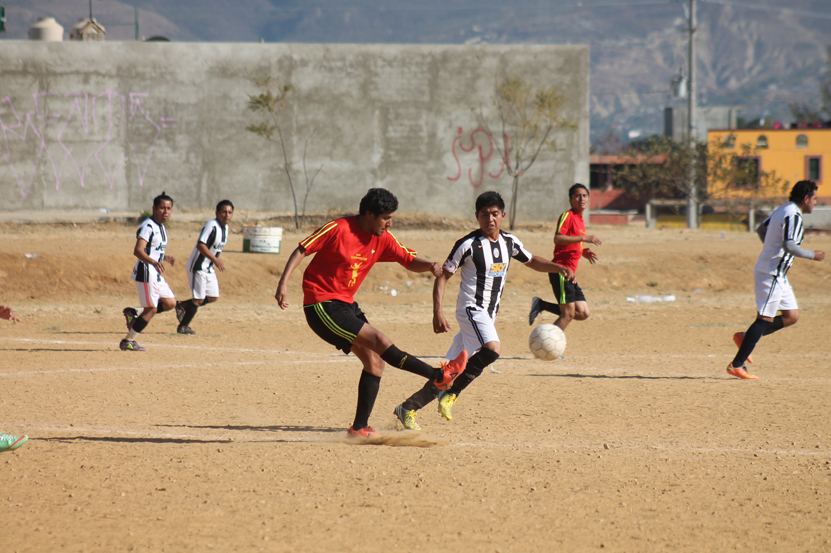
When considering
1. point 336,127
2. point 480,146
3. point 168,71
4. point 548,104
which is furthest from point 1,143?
point 548,104

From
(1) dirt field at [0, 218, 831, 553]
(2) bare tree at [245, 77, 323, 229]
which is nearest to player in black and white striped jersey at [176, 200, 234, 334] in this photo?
(1) dirt field at [0, 218, 831, 553]

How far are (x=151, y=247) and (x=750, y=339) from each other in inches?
261

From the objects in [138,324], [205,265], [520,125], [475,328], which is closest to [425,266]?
[475,328]

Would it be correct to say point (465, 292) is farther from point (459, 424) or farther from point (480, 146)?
point (480, 146)

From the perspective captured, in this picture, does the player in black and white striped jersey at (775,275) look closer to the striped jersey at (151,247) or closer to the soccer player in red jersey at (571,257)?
the soccer player in red jersey at (571,257)

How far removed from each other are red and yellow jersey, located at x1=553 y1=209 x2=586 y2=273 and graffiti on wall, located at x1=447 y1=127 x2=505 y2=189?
20.6 metres

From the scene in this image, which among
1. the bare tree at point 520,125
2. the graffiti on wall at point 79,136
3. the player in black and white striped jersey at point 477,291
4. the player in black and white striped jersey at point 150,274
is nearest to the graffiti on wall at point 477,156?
the bare tree at point 520,125

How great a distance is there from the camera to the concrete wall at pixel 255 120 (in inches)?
1107

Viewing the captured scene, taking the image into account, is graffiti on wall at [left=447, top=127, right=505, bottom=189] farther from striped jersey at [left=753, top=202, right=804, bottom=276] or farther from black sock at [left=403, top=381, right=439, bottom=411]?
black sock at [left=403, top=381, right=439, bottom=411]

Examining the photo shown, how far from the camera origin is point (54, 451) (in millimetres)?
5426

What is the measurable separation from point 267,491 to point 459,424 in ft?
6.61

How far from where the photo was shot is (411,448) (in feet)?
18.2

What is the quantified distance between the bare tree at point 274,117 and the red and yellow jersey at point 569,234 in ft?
61.5

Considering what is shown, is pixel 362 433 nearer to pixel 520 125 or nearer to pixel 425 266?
pixel 425 266
